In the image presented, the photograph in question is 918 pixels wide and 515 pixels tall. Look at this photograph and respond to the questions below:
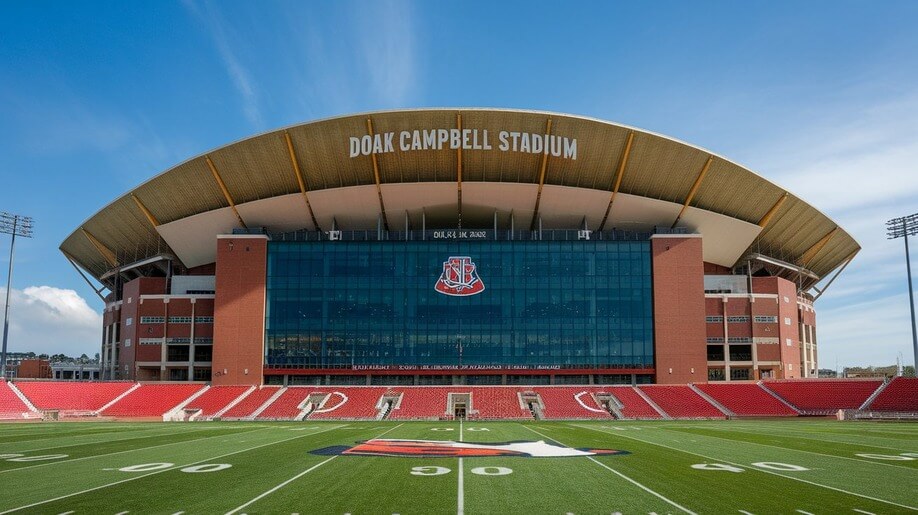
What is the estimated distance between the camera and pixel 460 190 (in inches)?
2923

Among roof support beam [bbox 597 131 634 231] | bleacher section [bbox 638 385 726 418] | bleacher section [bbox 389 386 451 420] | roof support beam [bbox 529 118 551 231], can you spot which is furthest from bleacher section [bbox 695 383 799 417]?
bleacher section [bbox 389 386 451 420]

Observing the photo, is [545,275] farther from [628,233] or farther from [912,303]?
[912,303]

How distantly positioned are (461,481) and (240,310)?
209 feet

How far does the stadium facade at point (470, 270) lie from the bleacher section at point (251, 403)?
234 cm

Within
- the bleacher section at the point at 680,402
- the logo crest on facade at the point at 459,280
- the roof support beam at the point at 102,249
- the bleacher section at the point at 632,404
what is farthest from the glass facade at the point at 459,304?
the roof support beam at the point at 102,249

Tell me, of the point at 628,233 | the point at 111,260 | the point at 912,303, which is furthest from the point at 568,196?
the point at 111,260

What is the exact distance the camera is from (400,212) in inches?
3056

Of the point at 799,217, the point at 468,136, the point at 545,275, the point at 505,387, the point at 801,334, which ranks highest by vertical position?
the point at 468,136

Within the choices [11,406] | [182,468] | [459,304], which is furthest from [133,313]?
[182,468]

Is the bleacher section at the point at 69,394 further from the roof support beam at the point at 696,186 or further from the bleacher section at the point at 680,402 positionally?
the roof support beam at the point at 696,186

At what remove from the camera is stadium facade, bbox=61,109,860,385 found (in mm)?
74250

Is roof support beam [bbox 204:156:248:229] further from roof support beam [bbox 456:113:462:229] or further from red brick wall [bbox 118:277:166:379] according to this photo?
roof support beam [bbox 456:113:462:229]

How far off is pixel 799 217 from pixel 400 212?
135 feet

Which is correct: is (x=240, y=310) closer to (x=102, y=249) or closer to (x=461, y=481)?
(x=102, y=249)
